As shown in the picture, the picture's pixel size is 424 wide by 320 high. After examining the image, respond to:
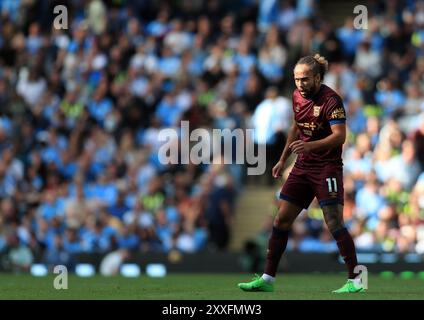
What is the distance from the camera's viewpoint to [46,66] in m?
24.8

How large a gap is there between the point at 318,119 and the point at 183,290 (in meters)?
2.64

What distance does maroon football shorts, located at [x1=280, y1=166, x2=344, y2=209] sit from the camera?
1170cm

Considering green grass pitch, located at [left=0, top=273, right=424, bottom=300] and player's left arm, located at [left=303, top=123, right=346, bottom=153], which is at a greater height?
player's left arm, located at [left=303, top=123, right=346, bottom=153]

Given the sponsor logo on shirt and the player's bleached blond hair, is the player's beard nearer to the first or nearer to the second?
the player's bleached blond hair

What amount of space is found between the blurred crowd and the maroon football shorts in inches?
277

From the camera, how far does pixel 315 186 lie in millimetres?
11828

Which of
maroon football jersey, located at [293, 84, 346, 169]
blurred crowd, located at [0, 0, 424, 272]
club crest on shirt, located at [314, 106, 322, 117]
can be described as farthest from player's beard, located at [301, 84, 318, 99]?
blurred crowd, located at [0, 0, 424, 272]

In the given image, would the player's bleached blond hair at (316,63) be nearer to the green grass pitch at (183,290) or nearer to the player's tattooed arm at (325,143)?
the player's tattooed arm at (325,143)

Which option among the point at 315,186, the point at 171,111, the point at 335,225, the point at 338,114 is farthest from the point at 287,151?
the point at 171,111

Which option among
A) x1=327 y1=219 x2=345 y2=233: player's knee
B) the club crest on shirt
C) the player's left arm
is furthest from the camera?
the club crest on shirt

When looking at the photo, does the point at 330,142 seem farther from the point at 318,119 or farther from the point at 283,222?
the point at 283,222

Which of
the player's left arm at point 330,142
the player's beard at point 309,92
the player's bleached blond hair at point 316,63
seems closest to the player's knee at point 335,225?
the player's left arm at point 330,142

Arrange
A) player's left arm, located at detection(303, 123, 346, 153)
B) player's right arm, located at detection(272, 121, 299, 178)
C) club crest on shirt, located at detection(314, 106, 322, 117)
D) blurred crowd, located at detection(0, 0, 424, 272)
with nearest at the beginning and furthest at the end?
1. player's left arm, located at detection(303, 123, 346, 153)
2. club crest on shirt, located at detection(314, 106, 322, 117)
3. player's right arm, located at detection(272, 121, 299, 178)
4. blurred crowd, located at detection(0, 0, 424, 272)
